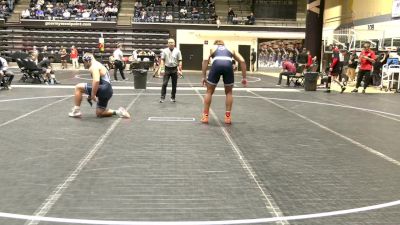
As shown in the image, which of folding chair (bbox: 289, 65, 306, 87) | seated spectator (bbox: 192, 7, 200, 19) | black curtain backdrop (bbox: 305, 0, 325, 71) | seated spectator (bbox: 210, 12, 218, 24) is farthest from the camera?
seated spectator (bbox: 192, 7, 200, 19)

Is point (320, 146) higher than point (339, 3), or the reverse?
point (339, 3)

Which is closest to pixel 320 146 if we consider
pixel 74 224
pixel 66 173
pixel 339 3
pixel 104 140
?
pixel 104 140

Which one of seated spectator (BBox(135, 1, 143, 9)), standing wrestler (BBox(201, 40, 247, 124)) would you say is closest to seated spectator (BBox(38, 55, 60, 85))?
standing wrestler (BBox(201, 40, 247, 124))

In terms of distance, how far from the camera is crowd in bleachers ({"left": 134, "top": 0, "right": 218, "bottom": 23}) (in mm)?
35312

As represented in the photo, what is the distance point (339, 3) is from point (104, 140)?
95.4 ft

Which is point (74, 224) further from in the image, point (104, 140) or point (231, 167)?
point (104, 140)

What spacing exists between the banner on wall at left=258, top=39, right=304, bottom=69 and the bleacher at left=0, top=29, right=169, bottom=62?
30.2 ft

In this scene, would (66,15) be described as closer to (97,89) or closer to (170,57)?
(170,57)

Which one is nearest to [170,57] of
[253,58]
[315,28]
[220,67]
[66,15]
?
[220,67]

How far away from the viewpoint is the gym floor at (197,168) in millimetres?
3779

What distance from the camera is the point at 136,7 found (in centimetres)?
3666

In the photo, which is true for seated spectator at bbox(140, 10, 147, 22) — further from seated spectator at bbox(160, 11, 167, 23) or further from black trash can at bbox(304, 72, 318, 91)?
black trash can at bbox(304, 72, 318, 91)

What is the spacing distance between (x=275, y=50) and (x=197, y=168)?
3690 centimetres

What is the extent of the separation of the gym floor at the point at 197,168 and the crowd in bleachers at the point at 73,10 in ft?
87.7
